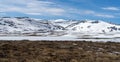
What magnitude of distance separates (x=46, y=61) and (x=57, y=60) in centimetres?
121

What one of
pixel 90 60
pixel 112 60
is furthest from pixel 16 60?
pixel 112 60

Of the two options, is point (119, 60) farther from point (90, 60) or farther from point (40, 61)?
point (40, 61)

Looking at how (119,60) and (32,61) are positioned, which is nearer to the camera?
(32,61)

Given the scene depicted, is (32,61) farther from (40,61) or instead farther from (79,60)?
(79,60)

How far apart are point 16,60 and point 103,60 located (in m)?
8.93

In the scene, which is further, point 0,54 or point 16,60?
point 0,54

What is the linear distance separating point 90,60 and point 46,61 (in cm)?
467

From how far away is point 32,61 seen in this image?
27062 millimetres

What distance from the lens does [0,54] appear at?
3108 centimetres

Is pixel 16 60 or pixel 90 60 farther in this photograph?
pixel 90 60

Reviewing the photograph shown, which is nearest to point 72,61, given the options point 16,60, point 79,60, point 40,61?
point 79,60

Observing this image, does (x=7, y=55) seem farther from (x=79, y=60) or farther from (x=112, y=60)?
(x=112, y=60)

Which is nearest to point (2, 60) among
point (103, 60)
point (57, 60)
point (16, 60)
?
point (16, 60)

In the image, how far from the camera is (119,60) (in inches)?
1211
